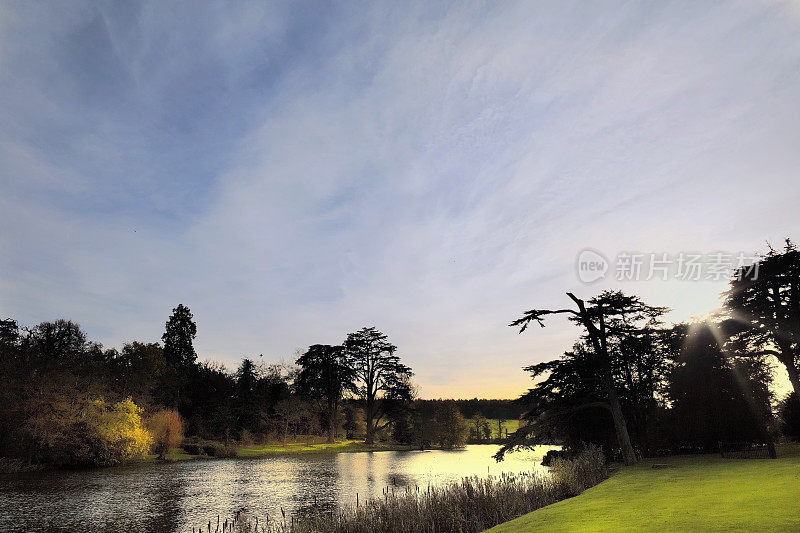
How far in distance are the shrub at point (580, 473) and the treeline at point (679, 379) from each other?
2058 mm

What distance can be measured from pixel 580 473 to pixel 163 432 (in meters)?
46.5

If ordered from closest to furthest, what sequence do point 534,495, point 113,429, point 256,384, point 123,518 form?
1. point 534,495
2. point 123,518
3. point 113,429
4. point 256,384

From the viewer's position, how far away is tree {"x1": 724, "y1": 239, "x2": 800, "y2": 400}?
30.4m

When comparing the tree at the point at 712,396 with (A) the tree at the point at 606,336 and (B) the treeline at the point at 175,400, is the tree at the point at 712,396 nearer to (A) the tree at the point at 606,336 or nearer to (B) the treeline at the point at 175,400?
(A) the tree at the point at 606,336

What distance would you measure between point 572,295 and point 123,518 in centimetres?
2465

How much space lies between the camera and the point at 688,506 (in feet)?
36.4

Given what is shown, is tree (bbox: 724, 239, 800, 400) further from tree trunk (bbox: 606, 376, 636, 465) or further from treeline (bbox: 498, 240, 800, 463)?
tree trunk (bbox: 606, 376, 636, 465)

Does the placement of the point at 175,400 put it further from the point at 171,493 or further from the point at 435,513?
the point at 435,513

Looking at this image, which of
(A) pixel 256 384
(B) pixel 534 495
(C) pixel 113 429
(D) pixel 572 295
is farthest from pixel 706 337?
(A) pixel 256 384

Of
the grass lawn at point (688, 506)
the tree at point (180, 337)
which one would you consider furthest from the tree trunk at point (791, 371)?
the tree at point (180, 337)

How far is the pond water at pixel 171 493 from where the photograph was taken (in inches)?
740

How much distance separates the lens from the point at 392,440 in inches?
3191

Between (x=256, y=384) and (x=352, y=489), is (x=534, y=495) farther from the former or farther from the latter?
(x=256, y=384)

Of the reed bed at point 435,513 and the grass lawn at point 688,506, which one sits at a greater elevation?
the grass lawn at point 688,506
